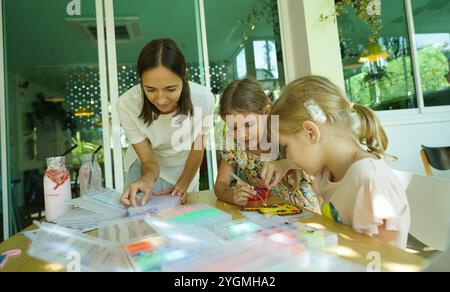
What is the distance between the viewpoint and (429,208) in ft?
2.48

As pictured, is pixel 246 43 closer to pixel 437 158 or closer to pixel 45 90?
pixel 437 158

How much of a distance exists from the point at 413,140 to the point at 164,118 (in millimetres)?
2313

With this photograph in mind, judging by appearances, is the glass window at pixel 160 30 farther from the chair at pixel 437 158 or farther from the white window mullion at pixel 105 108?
the chair at pixel 437 158

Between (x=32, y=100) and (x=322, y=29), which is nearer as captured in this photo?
(x=322, y=29)

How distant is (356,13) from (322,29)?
479 mm

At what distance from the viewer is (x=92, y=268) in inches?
16.8

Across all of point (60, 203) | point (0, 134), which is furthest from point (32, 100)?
point (60, 203)

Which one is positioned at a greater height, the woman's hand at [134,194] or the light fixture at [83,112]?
the light fixture at [83,112]

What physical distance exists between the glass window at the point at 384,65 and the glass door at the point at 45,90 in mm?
2116

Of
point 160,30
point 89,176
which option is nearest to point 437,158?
point 89,176

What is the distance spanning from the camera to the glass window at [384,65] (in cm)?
271

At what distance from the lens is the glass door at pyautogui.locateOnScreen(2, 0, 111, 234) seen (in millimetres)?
2436

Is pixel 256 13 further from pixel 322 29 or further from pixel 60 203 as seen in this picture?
pixel 60 203

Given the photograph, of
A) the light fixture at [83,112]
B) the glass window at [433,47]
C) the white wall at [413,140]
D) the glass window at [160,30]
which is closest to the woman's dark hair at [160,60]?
the glass window at [160,30]
